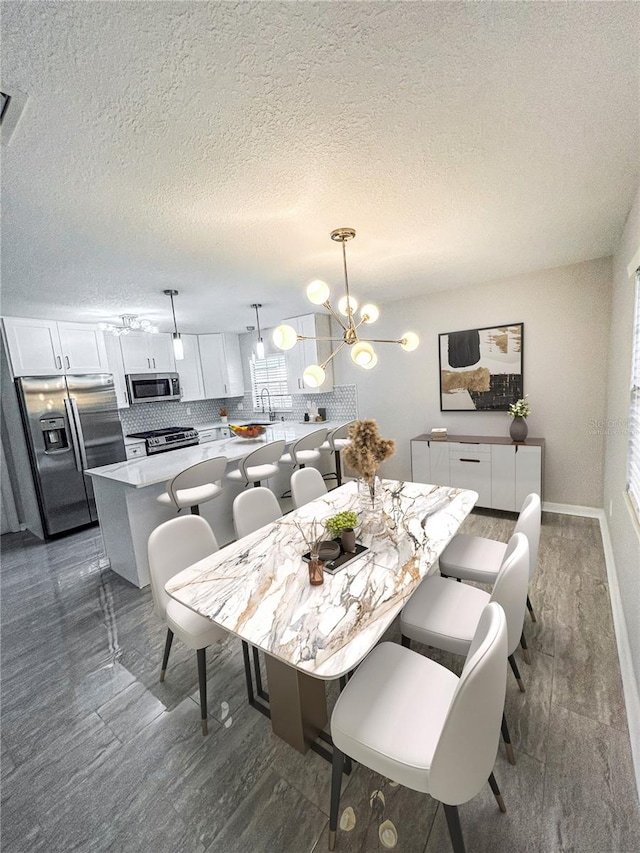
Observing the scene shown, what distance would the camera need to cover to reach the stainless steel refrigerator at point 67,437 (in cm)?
382

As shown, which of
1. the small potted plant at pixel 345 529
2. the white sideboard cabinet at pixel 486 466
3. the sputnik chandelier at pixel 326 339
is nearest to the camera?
the small potted plant at pixel 345 529

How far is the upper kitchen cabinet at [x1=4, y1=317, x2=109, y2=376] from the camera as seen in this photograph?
→ 3742mm

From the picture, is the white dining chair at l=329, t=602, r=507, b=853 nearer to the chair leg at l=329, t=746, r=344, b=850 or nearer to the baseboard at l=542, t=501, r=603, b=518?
the chair leg at l=329, t=746, r=344, b=850

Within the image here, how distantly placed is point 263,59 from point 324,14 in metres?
0.21

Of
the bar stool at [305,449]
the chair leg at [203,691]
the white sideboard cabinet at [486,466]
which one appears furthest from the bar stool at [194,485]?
the white sideboard cabinet at [486,466]

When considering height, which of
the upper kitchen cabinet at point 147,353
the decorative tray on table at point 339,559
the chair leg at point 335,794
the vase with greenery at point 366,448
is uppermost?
the upper kitchen cabinet at point 147,353

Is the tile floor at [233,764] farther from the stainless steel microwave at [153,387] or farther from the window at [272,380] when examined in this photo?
the window at [272,380]

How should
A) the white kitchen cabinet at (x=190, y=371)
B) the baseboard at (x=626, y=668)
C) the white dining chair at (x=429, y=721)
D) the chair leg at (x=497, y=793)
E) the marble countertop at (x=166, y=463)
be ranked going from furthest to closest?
the white kitchen cabinet at (x=190, y=371), the marble countertop at (x=166, y=463), the baseboard at (x=626, y=668), the chair leg at (x=497, y=793), the white dining chair at (x=429, y=721)

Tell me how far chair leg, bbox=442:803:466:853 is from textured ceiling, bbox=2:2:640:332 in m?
2.18

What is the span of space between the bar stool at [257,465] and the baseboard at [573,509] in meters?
2.92

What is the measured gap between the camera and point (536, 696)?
1.67 meters

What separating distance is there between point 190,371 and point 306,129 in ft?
15.9


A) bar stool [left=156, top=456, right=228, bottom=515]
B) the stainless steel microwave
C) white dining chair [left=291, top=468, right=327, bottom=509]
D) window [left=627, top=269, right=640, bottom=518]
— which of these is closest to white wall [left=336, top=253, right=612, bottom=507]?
window [left=627, top=269, right=640, bottom=518]

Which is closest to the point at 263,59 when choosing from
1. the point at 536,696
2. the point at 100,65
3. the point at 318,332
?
the point at 100,65
